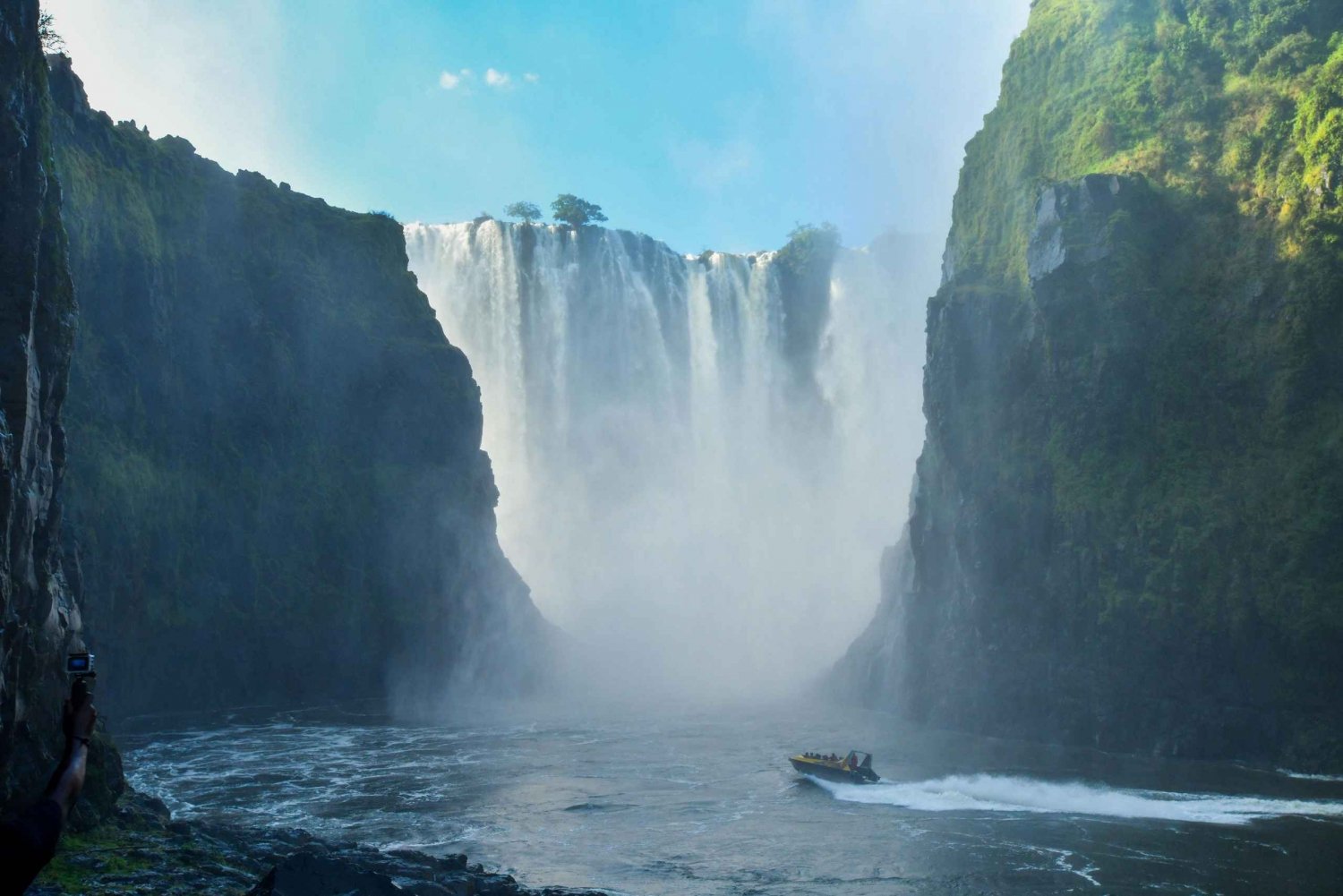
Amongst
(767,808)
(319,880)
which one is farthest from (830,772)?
(319,880)

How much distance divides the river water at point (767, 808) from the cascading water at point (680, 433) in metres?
44.3

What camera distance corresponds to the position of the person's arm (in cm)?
673

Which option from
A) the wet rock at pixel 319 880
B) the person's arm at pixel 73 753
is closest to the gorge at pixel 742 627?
the wet rock at pixel 319 880

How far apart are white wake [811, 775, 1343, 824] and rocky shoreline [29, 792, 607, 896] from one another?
61.6 ft

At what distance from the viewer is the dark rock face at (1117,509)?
169 ft

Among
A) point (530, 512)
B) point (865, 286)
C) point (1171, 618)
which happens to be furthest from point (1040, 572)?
point (865, 286)

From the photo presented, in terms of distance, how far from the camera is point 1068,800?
44.3 metres

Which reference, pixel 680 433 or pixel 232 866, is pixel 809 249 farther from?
pixel 232 866

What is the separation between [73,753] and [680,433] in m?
115

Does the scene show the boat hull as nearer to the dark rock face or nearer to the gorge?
the gorge

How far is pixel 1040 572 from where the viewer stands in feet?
199

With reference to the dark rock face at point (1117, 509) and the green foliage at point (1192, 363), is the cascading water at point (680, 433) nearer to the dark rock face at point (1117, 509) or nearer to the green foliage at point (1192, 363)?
the dark rock face at point (1117, 509)

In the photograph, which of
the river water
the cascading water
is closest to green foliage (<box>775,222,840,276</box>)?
the cascading water

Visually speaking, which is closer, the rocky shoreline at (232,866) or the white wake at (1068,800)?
the rocky shoreline at (232,866)
